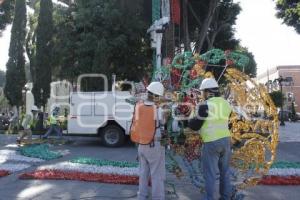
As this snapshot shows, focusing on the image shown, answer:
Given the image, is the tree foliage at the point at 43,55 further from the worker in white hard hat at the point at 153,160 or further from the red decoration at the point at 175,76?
the worker in white hard hat at the point at 153,160

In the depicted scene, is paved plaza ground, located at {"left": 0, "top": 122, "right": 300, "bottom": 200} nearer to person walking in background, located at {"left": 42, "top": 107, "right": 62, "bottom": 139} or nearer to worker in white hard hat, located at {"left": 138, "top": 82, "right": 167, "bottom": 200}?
worker in white hard hat, located at {"left": 138, "top": 82, "right": 167, "bottom": 200}

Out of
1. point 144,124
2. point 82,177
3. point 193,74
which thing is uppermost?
point 193,74

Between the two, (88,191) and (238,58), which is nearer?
(238,58)

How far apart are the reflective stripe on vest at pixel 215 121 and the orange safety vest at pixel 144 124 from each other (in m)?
0.85

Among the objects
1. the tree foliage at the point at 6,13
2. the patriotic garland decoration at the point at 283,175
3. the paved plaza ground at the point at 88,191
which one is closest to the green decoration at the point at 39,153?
the paved plaza ground at the point at 88,191

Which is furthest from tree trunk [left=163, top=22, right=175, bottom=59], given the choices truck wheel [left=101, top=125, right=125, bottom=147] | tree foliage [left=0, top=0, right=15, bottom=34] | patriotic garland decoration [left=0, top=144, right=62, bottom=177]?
tree foliage [left=0, top=0, right=15, bottom=34]

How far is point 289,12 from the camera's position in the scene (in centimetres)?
2625

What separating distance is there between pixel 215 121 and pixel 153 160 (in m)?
1.22

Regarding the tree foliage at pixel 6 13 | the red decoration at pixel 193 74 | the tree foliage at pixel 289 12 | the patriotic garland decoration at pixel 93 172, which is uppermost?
the tree foliage at pixel 6 13

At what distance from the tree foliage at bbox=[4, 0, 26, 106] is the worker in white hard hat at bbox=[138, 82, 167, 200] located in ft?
80.5

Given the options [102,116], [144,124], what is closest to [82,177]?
[144,124]

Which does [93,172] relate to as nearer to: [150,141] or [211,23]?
[150,141]

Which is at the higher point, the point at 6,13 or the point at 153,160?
the point at 6,13

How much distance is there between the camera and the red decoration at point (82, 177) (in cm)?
1040
